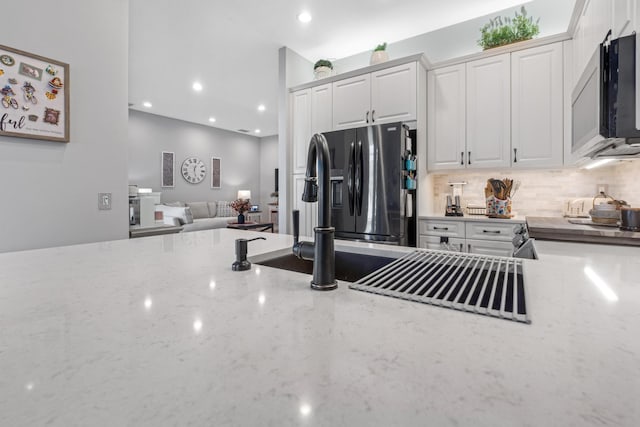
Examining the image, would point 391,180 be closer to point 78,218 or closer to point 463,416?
point 78,218

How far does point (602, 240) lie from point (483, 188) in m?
1.58

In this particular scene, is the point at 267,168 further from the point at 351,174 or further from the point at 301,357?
the point at 301,357

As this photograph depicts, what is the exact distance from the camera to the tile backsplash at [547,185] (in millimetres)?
2371

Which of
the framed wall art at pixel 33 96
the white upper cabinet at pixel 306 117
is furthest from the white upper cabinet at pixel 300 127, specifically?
the framed wall art at pixel 33 96

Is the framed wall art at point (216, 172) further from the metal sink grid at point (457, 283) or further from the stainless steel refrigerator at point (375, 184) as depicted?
the metal sink grid at point (457, 283)

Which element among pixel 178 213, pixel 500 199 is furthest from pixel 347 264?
pixel 178 213

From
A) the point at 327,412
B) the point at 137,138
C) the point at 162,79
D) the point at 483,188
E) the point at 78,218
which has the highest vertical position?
the point at 162,79

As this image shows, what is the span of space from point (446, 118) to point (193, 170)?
6138 millimetres

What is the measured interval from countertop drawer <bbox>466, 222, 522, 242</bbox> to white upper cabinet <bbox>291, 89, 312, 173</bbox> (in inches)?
72.0

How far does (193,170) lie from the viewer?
740 cm

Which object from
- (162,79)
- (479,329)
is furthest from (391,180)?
(162,79)

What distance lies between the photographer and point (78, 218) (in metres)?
1.92

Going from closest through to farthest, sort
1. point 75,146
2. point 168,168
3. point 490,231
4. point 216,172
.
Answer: point 75,146, point 490,231, point 168,168, point 216,172

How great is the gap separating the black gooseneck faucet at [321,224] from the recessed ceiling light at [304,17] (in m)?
2.69
